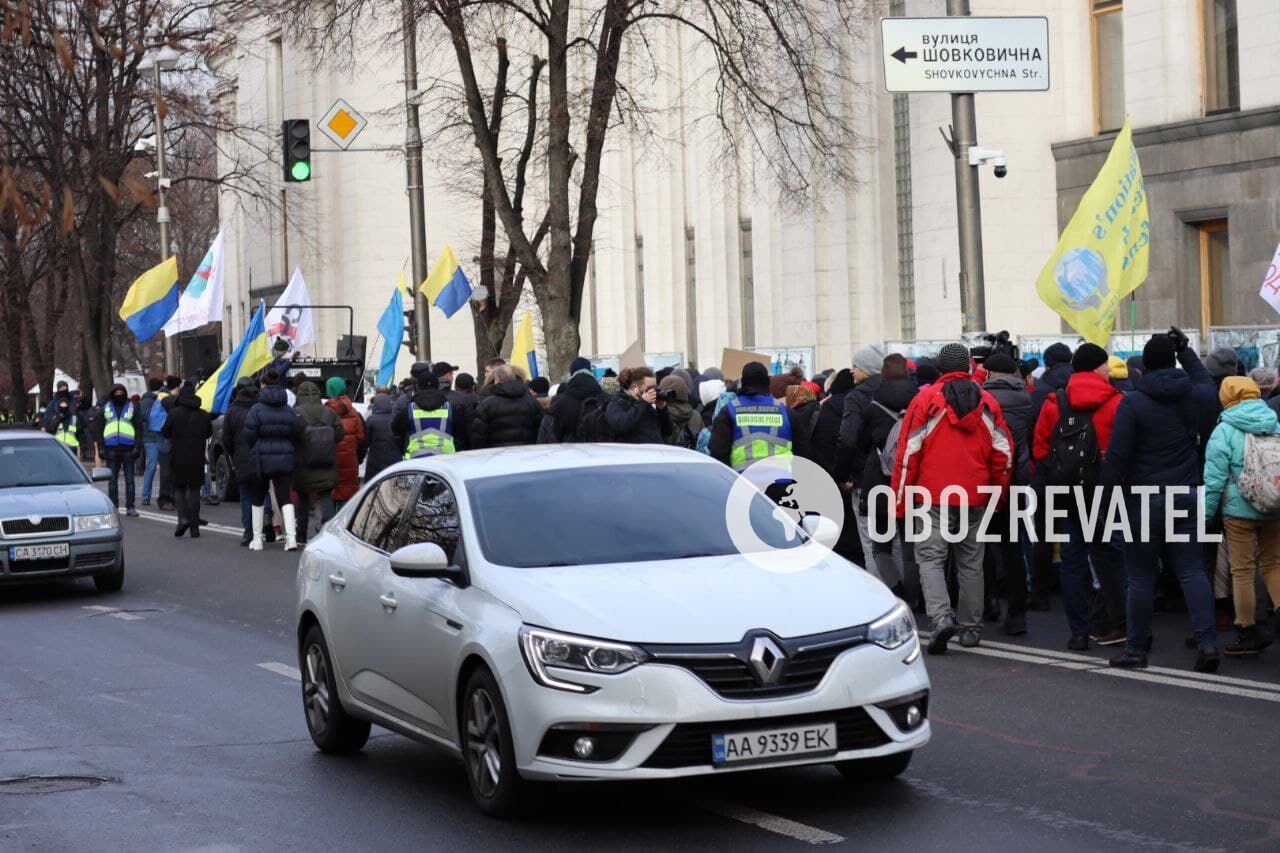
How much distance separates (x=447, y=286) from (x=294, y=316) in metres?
8.18

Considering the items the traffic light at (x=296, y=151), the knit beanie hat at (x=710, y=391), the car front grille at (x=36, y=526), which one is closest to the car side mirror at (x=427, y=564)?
the knit beanie hat at (x=710, y=391)

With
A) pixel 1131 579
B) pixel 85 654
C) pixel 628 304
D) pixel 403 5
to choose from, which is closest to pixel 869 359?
pixel 1131 579

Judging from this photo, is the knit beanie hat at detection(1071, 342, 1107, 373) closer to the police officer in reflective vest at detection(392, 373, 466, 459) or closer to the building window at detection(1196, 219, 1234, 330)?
the police officer in reflective vest at detection(392, 373, 466, 459)

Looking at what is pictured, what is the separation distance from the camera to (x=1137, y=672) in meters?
11.6

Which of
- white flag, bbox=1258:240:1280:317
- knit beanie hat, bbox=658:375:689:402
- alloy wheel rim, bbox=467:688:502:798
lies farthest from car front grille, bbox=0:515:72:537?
white flag, bbox=1258:240:1280:317

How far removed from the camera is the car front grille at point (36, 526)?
58.2 ft

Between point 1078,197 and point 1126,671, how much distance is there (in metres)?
23.1

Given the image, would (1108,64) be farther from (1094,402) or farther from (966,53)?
(1094,402)

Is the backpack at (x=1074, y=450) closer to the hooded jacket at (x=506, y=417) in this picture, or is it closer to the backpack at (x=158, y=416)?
the hooded jacket at (x=506, y=417)

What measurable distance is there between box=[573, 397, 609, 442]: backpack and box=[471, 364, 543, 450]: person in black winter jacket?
1396 millimetres

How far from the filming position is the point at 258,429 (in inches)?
848

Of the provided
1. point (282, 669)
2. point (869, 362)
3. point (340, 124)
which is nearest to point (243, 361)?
point (340, 124)

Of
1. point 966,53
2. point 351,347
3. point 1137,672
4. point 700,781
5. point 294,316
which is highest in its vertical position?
point 966,53

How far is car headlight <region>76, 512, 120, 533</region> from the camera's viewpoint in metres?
18.1
